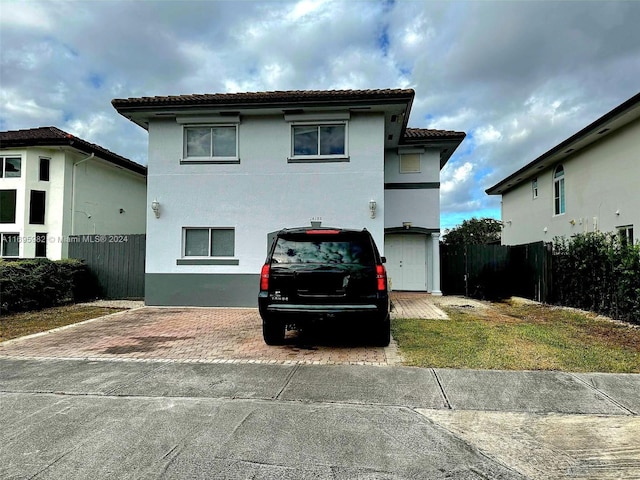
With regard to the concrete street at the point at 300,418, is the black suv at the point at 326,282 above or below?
above

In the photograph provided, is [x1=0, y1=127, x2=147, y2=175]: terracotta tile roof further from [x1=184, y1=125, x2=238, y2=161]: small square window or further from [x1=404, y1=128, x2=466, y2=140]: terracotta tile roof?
[x1=404, y1=128, x2=466, y2=140]: terracotta tile roof

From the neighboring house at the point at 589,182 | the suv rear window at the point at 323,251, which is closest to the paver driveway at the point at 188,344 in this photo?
the suv rear window at the point at 323,251

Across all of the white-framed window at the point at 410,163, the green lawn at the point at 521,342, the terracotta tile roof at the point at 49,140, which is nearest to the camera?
the green lawn at the point at 521,342

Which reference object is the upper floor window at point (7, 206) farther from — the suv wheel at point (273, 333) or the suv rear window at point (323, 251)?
the suv rear window at point (323, 251)

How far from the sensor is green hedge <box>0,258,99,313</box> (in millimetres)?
10484

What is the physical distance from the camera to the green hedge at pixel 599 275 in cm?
894

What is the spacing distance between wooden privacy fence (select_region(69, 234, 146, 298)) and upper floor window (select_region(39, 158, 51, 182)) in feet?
17.4

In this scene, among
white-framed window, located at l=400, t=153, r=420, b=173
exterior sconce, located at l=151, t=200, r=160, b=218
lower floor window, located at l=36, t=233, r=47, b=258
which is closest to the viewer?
exterior sconce, located at l=151, t=200, r=160, b=218

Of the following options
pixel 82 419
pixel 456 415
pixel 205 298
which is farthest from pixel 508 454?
pixel 205 298

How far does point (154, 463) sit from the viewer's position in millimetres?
3168

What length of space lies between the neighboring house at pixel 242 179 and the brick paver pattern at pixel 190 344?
2.45 m

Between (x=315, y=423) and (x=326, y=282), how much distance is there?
2.47 meters

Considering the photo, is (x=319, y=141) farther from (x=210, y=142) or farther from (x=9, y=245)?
(x=9, y=245)

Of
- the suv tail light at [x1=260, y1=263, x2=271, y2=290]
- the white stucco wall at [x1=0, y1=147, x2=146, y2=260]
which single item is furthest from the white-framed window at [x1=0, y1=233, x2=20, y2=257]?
the suv tail light at [x1=260, y1=263, x2=271, y2=290]
